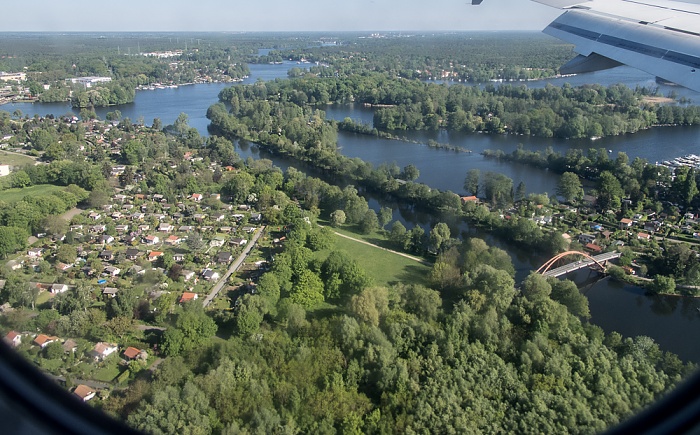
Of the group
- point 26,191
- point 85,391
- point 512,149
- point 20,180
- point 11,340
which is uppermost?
point 11,340

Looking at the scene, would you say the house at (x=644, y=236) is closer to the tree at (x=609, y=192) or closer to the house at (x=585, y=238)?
the house at (x=585, y=238)

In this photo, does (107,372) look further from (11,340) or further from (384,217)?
(384,217)

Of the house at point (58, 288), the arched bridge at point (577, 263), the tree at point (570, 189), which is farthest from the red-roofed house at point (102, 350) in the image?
the tree at point (570, 189)

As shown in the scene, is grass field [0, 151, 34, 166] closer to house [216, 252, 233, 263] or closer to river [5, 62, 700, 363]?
river [5, 62, 700, 363]

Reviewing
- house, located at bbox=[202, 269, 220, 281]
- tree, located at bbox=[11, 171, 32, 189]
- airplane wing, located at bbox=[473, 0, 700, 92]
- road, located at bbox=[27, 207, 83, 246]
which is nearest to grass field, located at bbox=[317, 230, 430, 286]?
house, located at bbox=[202, 269, 220, 281]

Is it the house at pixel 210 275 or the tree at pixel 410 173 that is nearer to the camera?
the house at pixel 210 275

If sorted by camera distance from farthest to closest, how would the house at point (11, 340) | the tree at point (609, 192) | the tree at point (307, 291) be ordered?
the tree at point (609, 192) → the tree at point (307, 291) → the house at point (11, 340)

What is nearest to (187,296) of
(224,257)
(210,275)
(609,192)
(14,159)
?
(210,275)

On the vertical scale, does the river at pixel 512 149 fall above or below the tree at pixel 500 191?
below
